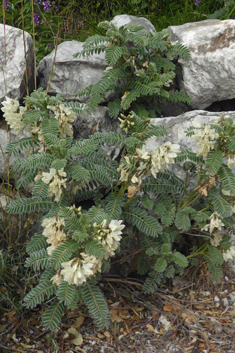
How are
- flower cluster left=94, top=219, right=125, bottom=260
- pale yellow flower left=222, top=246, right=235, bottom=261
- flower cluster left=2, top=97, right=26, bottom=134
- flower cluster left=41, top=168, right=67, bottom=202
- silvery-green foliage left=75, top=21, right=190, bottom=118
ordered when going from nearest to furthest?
1. flower cluster left=94, top=219, right=125, bottom=260
2. flower cluster left=41, top=168, right=67, bottom=202
3. flower cluster left=2, top=97, right=26, bottom=134
4. pale yellow flower left=222, top=246, right=235, bottom=261
5. silvery-green foliage left=75, top=21, right=190, bottom=118

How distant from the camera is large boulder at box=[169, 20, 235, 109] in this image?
313cm

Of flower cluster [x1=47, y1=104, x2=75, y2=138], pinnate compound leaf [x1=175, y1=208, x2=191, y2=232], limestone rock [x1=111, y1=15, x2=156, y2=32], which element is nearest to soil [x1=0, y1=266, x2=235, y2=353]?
pinnate compound leaf [x1=175, y1=208, x2=191, y2=232]

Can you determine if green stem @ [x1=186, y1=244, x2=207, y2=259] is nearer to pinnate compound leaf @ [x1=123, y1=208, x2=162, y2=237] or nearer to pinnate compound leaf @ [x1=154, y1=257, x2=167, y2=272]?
pinnate compound leaf @ [x1=154, y1=257, x2=167, y2=272]

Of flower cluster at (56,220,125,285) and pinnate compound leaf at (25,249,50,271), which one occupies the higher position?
flower cluster at (56,220,125,285)

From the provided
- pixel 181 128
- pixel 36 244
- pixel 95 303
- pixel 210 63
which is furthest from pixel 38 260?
pixel 210 63

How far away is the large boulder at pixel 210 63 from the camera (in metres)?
3.13

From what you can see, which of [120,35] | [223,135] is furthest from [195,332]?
[120,35]

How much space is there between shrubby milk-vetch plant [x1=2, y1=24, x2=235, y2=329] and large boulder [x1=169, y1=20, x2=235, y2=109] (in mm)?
509

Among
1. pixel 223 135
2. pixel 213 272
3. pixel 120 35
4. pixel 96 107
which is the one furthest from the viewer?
pixel 96 107

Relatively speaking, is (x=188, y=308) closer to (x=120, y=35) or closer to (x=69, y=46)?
(x=120, y=35)

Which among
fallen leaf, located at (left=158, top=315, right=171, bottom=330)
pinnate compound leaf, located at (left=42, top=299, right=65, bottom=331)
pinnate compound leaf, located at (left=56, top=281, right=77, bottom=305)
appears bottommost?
fallen leaf, located at (left=158, top=315, right=171, bottom=330)

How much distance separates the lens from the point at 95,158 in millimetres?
2422

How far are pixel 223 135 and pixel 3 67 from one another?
6.13 ft

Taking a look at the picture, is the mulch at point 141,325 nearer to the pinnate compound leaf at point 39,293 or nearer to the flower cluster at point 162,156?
the pinnate compound leaf at point 39,293
